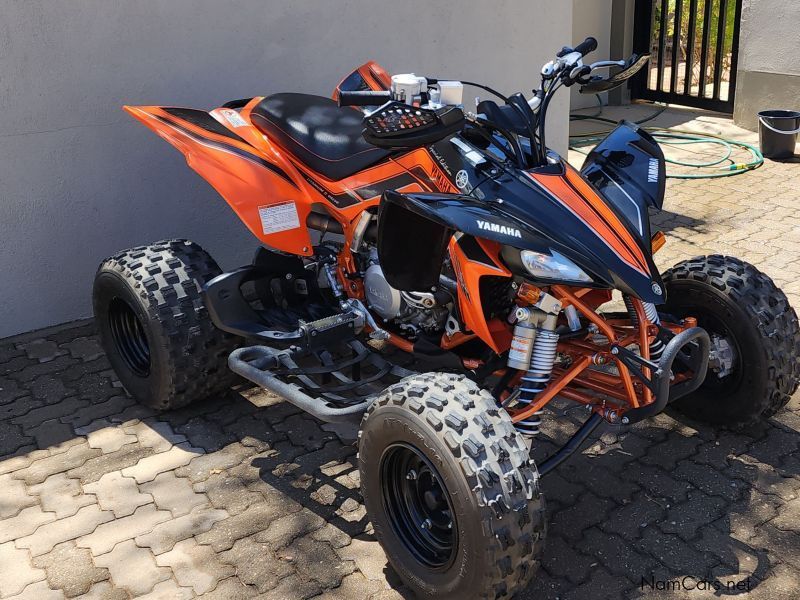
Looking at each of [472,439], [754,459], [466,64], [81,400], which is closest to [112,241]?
[81,400]

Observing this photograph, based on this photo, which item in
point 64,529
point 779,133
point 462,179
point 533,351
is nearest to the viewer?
point 533,351

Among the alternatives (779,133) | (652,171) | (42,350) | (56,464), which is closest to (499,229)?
(652,171)

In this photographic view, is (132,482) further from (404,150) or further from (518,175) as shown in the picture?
(518,175)

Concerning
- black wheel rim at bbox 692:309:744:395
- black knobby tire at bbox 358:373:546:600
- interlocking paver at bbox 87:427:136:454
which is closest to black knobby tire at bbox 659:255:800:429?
black wheel rim at bbox 692:309:744:395

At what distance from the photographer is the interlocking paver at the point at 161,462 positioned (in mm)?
3805

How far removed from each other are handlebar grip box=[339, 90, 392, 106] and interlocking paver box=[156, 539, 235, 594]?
1.67m

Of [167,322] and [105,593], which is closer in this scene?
[105,593]

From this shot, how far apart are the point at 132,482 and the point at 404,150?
1.75m

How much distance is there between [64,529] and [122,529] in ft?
0.74

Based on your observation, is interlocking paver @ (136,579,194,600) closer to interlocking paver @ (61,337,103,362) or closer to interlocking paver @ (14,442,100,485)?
interlocking paver @ (14,442,100,485)

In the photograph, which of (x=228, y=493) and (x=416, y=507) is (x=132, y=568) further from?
(x=416, y=507)

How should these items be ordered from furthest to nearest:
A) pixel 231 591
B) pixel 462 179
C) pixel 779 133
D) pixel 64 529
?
pixel 779 133 < pixel 64 529 < pixel 462 179 < pixel 231 591

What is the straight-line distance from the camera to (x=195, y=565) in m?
3.24

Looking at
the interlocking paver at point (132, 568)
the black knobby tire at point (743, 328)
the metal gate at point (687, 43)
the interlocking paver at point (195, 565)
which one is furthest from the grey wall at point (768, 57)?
the interlocking paver at point (132, 568)
